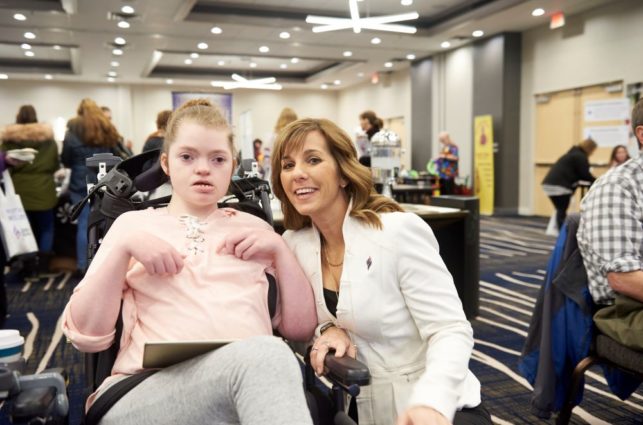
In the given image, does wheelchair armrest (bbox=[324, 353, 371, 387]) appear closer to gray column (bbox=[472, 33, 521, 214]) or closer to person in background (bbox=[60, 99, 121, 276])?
person in background (bbox=[60, 99, 121, 276])

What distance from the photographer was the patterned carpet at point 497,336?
2.41 metres

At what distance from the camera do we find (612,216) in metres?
1.74

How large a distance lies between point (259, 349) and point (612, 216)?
1.25 metres

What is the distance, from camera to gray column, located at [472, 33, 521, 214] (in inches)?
404

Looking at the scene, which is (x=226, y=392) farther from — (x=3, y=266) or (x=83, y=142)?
(x=83, y=142)

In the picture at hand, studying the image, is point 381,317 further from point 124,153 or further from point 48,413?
point 124,153

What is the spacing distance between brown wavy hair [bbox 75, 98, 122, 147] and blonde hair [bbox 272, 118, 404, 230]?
358cm

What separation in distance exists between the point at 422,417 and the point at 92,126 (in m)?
4.20

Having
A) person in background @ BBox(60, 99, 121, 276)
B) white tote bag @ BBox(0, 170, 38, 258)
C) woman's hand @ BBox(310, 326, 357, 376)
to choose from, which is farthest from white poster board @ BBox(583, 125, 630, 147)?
woman's hand @ BBox(310, 326, 357, 376)

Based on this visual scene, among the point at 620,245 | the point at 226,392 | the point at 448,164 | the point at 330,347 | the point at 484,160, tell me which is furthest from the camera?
the point at 484,160

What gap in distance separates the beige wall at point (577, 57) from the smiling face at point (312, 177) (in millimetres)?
8291

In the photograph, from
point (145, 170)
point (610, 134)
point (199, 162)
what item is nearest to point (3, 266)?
point (145, 170)

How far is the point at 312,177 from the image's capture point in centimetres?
137

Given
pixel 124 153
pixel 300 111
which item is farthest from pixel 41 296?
pixel 300 111
